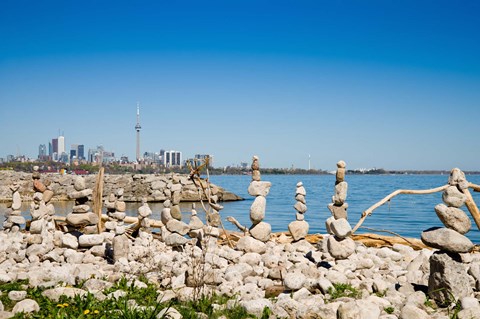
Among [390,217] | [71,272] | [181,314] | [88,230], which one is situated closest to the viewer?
[181,314]

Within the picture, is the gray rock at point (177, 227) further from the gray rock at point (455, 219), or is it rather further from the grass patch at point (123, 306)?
the gray rock at point (455, 219)

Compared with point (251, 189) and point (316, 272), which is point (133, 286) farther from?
point (251, 189)

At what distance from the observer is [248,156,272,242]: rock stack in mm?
10151

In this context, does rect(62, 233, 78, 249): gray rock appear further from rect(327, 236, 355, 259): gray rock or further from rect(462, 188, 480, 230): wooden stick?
rect(462, 188, 480, 230): wooden stick

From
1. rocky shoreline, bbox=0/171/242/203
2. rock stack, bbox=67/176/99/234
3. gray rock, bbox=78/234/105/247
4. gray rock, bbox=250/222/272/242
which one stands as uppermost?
rock stack, bbox=67/176/99/234

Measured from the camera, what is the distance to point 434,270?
20.4ft

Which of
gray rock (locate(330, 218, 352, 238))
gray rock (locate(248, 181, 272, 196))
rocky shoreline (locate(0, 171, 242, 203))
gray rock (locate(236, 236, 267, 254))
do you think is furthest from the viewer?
rocky shoreline (locate(0, 171, 242, 203))

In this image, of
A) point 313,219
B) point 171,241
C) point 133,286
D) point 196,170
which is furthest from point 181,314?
point 313,219

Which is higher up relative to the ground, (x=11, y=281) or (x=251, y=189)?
(x=251, y=189)

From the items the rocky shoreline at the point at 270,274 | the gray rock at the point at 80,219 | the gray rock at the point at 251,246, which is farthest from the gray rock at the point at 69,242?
the gray rock at the point at 251,246

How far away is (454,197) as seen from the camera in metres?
6.42

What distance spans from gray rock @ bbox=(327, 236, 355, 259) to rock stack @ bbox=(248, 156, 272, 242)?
229 cm

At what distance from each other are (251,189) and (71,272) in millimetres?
4211

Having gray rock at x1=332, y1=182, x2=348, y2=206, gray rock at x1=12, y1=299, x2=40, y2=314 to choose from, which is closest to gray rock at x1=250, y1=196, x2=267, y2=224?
gray rock at x1=332, y1=182, x2=348, y2=206
